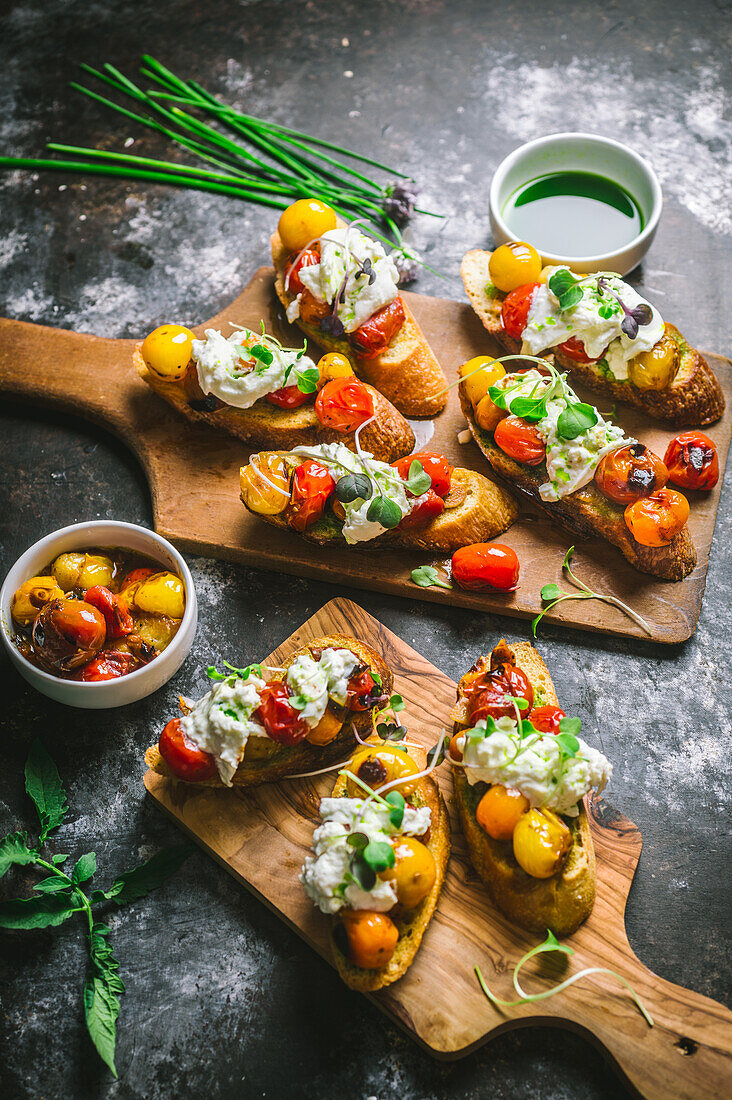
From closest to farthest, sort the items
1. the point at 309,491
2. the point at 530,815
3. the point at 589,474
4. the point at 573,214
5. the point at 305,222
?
the point at 530,815
the point at 309,491
the point at 589,474
the point at 305,222
the point at 573,214

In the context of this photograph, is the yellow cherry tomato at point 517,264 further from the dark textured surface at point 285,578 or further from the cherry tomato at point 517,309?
the dark textured surface at point 285,578

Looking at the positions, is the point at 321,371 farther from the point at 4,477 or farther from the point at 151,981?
the point at 151,981

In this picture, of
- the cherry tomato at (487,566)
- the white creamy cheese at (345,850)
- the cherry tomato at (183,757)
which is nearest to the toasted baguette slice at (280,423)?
the cherry tomato at (487,566)

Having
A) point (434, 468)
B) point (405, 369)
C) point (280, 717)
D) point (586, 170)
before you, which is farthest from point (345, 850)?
point (586, 170)

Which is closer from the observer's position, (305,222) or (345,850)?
(345,850)

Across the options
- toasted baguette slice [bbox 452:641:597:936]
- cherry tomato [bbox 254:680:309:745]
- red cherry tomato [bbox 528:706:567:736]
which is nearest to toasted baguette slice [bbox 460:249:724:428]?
red cherry tomato [bbox 528:706:567:736]

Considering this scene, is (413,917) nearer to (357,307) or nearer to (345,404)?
(345,404)

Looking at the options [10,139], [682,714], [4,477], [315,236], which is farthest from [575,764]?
[10,139]
